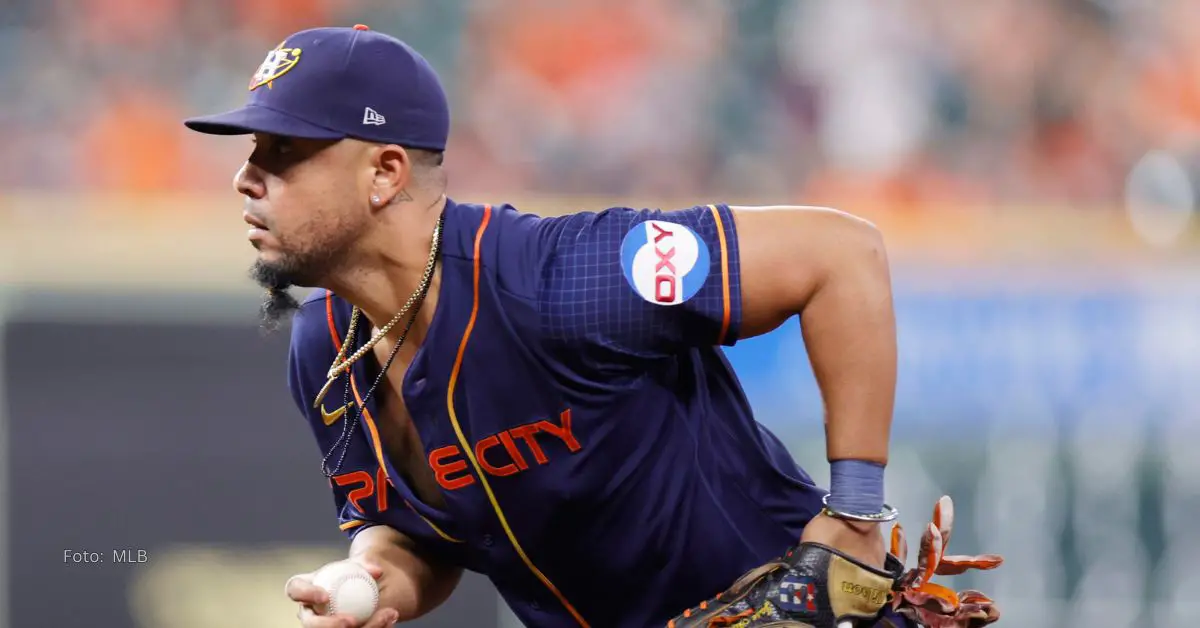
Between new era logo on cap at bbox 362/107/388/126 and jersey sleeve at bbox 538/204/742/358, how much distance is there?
1.22 ft

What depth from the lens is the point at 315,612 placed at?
2793mm

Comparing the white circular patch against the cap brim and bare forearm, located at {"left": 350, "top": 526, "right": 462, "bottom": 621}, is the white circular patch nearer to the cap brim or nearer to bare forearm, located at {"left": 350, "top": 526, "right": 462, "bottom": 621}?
the cap brim

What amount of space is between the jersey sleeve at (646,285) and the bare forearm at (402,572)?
0.69 m

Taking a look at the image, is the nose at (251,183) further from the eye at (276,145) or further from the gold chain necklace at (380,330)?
the gold chain necklace at (380,330)

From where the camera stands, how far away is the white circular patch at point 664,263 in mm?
2598

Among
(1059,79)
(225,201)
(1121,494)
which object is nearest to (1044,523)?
(1121,494)

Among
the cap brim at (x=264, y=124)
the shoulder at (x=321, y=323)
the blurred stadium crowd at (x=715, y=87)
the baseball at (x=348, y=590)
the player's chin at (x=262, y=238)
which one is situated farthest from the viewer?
the blurred stadium crowd at (x=715, y=87)

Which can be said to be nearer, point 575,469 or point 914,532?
point 575,469

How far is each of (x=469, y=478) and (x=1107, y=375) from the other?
13.0 feet

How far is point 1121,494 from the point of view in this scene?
238 inches

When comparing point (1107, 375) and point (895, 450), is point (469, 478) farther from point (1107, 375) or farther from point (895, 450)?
point (1107, 375)

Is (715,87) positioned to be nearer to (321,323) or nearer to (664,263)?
(321,323)

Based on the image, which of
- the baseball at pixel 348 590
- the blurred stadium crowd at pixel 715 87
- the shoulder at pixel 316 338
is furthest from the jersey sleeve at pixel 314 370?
the blurred stadium crowd at pixel 715 87

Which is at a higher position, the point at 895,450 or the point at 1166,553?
the point at 895,450
